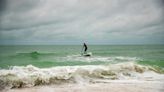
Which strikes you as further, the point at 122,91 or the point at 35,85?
the point at 35,85

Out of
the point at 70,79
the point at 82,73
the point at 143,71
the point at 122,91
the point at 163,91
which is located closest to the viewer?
the point at 163,91

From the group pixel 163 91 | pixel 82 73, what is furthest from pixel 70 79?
pixel 163 91

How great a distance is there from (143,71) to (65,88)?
81.3 inches

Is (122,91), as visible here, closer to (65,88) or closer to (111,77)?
(65,88)

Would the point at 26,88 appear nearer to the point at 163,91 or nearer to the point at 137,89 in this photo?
the point at 137,89

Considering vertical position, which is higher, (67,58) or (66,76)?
(66,76)

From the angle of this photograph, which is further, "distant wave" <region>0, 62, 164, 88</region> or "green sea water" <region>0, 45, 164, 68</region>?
"green sea water" <region>0, 45, 164, 68</region>

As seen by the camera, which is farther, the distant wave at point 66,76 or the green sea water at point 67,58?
the green sea water at point 67,58

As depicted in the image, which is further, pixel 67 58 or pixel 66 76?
pixel 67 58

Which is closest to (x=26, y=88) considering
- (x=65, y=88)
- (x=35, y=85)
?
(x=35, y=85)

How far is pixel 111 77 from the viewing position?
3920mm

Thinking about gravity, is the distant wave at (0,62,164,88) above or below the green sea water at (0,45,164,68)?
above

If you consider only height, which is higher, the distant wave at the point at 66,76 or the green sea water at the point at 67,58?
the distant wave at the point at 66,76

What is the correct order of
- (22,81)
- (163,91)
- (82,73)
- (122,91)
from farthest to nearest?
(82,73)
(22,81)
(122,91)
(163,91)
